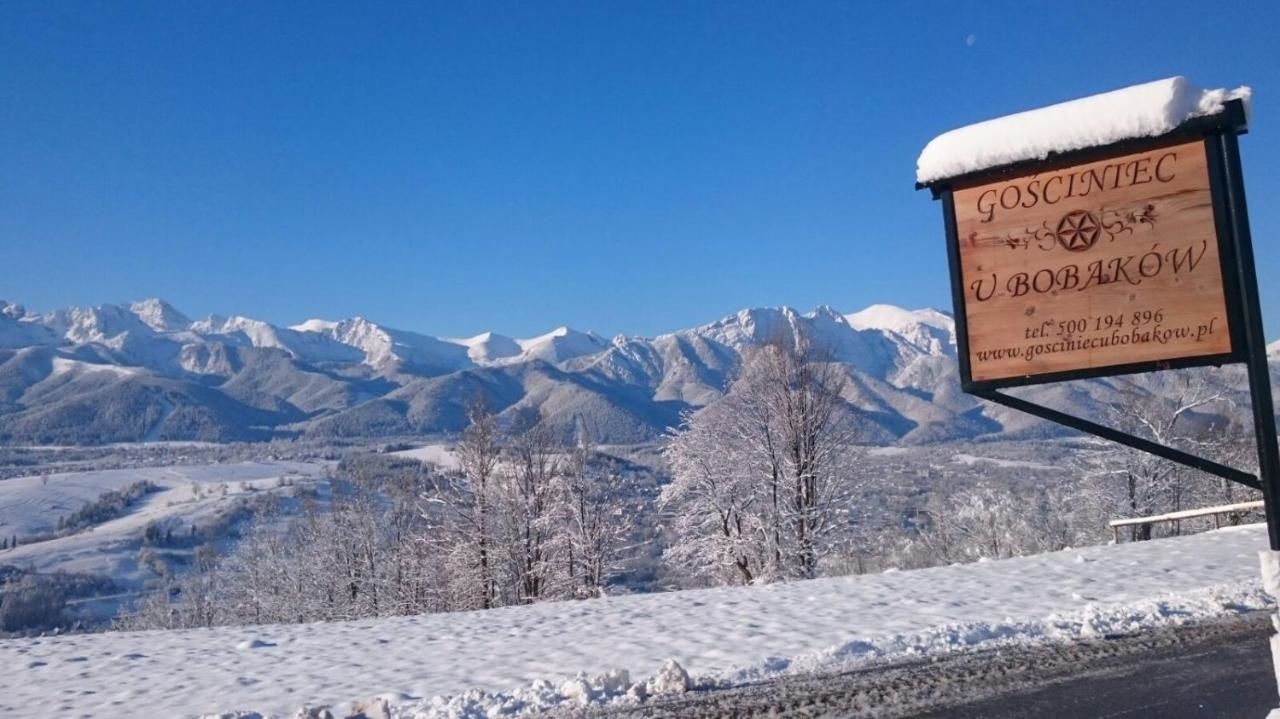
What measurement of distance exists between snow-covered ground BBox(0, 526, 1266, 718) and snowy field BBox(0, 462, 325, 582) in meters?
107

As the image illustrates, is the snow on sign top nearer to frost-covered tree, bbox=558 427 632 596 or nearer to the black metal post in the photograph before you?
the black metal post

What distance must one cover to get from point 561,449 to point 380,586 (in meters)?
10.9

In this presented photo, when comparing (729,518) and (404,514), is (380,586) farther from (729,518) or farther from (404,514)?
(729,518)

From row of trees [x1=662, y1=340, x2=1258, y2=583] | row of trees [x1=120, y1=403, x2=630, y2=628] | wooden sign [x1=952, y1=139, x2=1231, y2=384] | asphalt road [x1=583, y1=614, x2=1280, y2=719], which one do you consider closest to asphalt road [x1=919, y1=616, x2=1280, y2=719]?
asphalt road [x1=583, y1=614, x2=1280, y2=719]

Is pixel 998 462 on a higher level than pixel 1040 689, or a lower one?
lower

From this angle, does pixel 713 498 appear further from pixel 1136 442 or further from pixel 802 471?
pixel 1136 442

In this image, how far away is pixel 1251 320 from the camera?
435 centimetres

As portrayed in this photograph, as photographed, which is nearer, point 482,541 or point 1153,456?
point 482,541

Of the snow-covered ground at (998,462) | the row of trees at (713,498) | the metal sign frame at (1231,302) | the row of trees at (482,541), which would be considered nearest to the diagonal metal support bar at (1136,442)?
the metal sign frame at (1231,302)

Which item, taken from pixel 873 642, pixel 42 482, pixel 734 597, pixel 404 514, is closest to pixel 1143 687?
pixel 873 642

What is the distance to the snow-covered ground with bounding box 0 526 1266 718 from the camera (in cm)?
762

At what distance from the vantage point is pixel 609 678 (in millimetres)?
7062

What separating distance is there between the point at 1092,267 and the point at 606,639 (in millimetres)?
6542


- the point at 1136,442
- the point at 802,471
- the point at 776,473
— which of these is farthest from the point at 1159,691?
the point at 776,473
